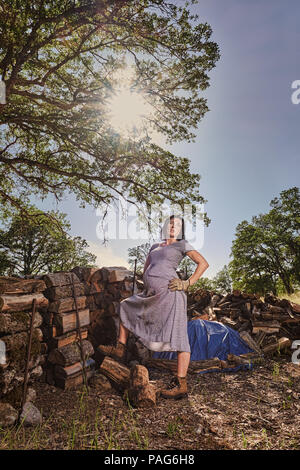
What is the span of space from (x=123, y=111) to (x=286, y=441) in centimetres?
955

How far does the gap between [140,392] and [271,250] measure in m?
27.2

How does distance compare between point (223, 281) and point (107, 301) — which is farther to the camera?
point (223, 281)

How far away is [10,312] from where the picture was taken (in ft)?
10.6

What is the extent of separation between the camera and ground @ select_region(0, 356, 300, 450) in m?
2.45

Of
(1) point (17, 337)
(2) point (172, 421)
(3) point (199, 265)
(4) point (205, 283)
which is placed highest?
(3) point (199, 265)

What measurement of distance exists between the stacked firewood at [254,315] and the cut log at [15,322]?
4759 millimetres

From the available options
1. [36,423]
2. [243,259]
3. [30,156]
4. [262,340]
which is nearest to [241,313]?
[262,340]

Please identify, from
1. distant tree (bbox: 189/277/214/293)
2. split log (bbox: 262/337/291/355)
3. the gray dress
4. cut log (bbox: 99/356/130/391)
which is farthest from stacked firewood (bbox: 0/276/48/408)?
distant tree (bbox: 189/277/214/293)

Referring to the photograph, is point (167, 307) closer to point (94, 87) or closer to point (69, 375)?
point (69, 375)

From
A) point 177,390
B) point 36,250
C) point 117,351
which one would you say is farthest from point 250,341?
point 36,250

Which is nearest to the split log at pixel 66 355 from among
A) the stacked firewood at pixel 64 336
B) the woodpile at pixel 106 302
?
the stacked firewood at pixel 64 336

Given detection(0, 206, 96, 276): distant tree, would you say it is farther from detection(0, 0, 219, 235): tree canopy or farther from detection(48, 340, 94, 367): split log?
detection(48, 340, 94, 367): split log

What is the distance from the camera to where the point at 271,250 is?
2723 centimetres
